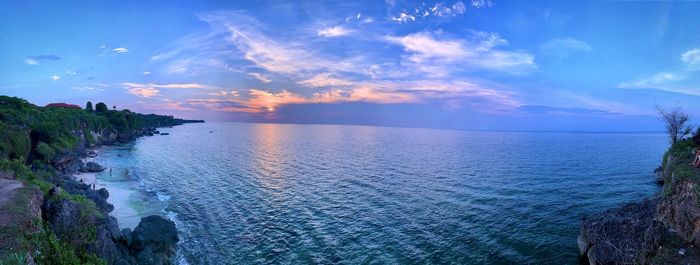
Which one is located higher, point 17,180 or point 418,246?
point 17,180

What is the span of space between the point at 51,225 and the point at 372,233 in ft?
98.2

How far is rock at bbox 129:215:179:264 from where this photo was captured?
33594mm

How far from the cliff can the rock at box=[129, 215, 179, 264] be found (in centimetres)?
4159

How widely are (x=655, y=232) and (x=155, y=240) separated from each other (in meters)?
47.6

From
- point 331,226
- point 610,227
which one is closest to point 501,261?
point 610,227

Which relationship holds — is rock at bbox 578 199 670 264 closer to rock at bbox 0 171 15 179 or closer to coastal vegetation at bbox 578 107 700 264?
coastal vegetation at bbox 578 107 700 264

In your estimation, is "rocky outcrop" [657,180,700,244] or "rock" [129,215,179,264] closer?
"rocky outcrop" [657,180,700,244]

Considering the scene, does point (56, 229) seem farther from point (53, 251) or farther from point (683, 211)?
point (683, 211)

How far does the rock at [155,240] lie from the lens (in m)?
33.6

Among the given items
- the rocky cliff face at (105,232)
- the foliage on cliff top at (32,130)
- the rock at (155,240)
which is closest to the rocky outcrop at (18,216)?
the rocky cliff face at (105,232)

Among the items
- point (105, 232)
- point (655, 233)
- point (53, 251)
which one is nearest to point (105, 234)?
point (105, 232)

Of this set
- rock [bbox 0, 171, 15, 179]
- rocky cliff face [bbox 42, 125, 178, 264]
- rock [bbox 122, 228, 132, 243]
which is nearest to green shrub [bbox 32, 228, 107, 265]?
rocky cliff face [bbox 42, 125, 178, 264]

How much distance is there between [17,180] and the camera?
30.0 m

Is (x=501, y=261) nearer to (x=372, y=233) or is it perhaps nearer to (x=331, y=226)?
→ (x=372, y=233)
